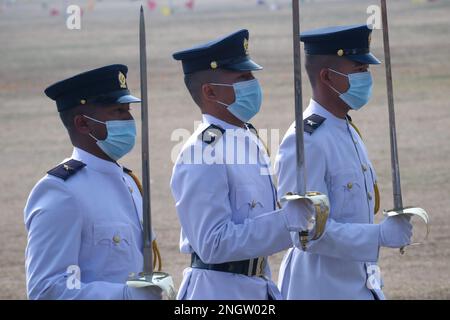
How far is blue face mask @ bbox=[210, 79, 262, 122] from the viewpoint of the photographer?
5254 millimetres

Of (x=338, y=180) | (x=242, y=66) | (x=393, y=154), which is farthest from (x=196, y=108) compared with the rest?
(x=393, y=154)

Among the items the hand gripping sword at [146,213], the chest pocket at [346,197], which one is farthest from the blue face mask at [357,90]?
the hand gripping sword at [146,213]

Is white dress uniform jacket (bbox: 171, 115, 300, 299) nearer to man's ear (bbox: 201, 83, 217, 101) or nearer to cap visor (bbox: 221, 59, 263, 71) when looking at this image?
man's ear (bbox: 201, 83, 217, 101)

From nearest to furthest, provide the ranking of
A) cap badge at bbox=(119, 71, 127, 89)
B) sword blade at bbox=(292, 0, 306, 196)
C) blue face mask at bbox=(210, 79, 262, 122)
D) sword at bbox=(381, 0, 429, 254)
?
1. sword blade at bbox=(292, 0, 306, 196)
2. sword at bbox=(381, 0, 429, 254)
3. cap badge at bbox=(119, 71, 127, 89)
4. blue face mask at bbox=(210, 79, 262, 122)

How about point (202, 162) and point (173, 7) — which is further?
point (173, 7)

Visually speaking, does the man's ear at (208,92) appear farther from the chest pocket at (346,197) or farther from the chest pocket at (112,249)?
the chest pocket at (112,249)

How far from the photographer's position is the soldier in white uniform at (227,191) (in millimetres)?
4875

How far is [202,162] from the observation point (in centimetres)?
504

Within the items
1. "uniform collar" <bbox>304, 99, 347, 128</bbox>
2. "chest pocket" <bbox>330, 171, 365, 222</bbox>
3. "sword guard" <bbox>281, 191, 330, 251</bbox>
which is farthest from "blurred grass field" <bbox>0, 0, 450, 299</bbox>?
"sword guard" <bbox>281, 191, 330, 251</bbox>

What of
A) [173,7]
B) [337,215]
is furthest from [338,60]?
[173,7]

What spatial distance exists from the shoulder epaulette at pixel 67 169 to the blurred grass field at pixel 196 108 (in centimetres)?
511

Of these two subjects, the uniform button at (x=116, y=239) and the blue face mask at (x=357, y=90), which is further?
the blue face mask at (x=357, y=90)

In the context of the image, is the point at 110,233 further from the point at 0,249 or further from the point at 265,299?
the point at 0,249

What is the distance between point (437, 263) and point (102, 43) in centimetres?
2621
